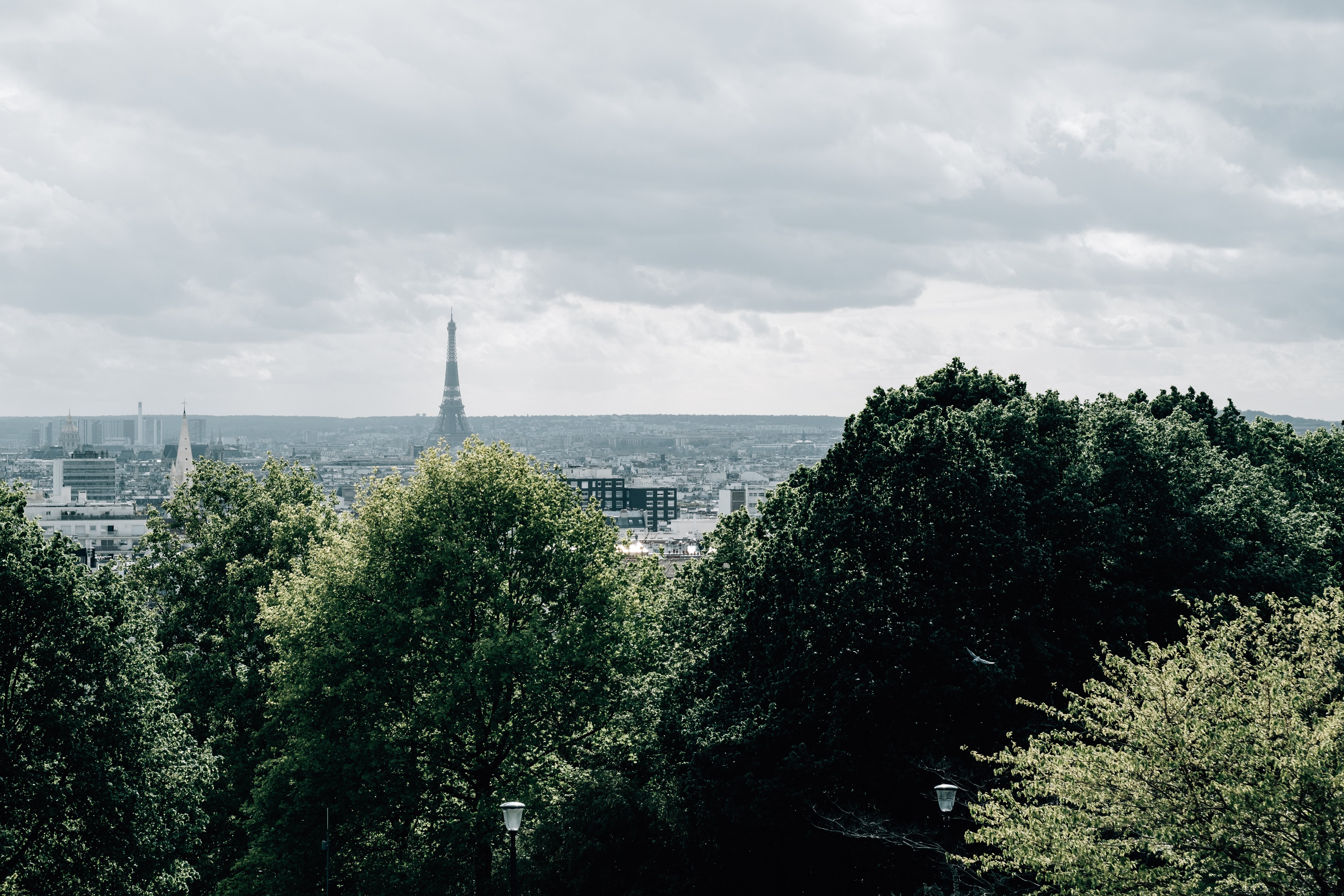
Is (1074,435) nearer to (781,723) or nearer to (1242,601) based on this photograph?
(1242,601)

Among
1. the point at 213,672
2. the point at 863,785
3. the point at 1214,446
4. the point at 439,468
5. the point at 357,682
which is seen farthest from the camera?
the point at 1214,446

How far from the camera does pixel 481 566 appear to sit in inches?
1099

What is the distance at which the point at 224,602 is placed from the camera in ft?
114

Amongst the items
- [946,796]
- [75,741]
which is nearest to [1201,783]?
[946,796]

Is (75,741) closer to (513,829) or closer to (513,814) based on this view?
(513,829)

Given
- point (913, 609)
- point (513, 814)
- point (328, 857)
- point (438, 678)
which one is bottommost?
point (328, 857)

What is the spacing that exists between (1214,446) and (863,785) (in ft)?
71.7

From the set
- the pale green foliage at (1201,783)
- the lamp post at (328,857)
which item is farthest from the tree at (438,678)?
the pale green foliage at (1201,783)

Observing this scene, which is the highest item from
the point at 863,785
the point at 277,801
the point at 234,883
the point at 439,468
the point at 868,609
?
the point at 439,468

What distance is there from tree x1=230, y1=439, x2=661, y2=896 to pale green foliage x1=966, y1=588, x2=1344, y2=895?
12445 mm

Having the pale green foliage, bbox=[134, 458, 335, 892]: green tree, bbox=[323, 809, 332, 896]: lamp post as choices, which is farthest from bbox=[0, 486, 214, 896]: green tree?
the pale green foliage

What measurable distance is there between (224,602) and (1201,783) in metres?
27.0

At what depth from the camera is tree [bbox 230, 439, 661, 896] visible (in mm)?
26875

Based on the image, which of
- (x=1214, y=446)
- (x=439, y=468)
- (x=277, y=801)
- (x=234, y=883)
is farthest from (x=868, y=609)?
(x=1214, y=446)
